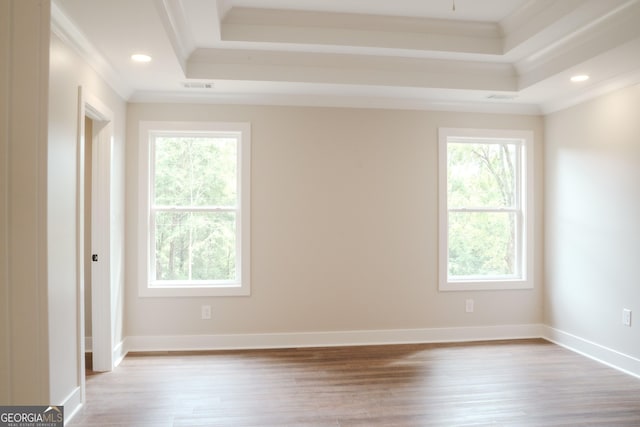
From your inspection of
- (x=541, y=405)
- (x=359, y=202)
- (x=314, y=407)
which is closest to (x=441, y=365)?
(x=541, y=405)

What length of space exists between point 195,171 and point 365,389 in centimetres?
253

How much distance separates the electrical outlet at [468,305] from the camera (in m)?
4.12

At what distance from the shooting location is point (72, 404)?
2.50 metres

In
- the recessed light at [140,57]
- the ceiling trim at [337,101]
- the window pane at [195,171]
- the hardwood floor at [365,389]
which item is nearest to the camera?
the hardwood floor at [365,389]

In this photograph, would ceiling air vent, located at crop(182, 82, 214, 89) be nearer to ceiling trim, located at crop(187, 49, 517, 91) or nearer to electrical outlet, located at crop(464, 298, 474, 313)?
ceiling trim, located at crop(187, 49, 517, 91)

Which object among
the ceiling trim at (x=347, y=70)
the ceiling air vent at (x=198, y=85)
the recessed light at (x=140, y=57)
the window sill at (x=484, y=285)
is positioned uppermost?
the ceiling trim at (x=347, y=70)

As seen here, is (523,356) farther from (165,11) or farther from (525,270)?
(165,11)

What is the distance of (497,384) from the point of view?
119 inches

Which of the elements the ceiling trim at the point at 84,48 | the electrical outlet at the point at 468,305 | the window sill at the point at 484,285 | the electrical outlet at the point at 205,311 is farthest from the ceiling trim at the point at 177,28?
the electrical outlet at the point at 468,305

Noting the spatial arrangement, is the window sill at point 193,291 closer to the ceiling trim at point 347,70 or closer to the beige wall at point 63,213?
the beige wall at point 63,213

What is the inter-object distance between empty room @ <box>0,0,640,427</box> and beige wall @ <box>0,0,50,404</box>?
80.8 inches

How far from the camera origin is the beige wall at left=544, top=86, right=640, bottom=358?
3289 mm

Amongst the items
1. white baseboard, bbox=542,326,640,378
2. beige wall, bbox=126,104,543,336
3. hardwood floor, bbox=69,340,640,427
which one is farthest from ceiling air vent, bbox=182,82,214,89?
white baseboard, bbox=542,326,640,378

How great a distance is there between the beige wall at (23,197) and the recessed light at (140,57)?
8.97 feet
